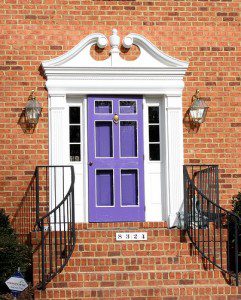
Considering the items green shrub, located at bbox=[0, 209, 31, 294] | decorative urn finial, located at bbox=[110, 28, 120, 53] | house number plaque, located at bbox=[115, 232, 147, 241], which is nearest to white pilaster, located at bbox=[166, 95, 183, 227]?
house number plaque, located at bbox=[115, 232, 147, 241]

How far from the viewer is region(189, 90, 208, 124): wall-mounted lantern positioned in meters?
11.8

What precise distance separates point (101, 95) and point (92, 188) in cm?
154

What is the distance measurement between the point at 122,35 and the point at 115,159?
2069mm

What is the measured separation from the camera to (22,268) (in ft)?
32.9

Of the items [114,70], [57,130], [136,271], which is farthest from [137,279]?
[114,70]

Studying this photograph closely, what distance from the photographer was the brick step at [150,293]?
9484 millimetres

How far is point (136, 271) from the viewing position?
9.99m

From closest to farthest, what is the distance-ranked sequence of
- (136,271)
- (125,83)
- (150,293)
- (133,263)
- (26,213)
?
(150,293)
(136,271)
(133,263)
(26,213)
(125,83)

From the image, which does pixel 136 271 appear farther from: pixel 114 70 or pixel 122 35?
pixel 122 35

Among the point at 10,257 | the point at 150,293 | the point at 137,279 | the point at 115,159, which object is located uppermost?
the point at 115,159

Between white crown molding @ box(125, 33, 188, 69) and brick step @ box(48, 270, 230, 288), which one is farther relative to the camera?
white crown molding @ box(125, 33, 188, 69)

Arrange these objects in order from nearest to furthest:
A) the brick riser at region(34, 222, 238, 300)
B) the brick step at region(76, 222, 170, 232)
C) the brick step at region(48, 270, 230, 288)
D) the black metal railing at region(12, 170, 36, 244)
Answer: the brick riser at region(34, 222, 238, 300), the brick step at region(48, 270, 230, 288), the brick step at region(76, 222, 170, 232), the black metal railing at region(12, 170, 36, 244)

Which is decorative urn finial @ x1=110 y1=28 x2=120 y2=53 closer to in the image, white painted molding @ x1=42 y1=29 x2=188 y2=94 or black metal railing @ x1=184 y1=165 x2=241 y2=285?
white painted molding @ x1=42 y1=29 x2=188 y2=94

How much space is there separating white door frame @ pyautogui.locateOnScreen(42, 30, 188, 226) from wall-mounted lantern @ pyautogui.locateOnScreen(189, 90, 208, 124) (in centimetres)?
20
